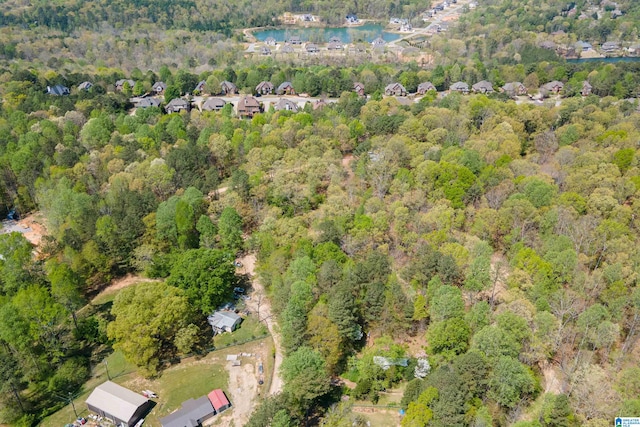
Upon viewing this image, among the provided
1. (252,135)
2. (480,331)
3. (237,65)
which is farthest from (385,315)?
(237,65)

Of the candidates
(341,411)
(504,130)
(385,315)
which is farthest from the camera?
(504,130)

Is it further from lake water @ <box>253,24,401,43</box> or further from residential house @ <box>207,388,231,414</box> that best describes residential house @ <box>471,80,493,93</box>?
residential house @ <box>207,388,231,414</box>

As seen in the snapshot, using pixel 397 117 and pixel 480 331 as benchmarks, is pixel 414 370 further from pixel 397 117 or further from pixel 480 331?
pixel 397 117

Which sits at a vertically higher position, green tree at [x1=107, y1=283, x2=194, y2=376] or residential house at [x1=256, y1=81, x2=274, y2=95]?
green tree at [x1=107, y1=283, x2=194, y2=376]

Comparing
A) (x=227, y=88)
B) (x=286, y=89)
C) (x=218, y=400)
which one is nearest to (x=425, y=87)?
(x=286, y=89)

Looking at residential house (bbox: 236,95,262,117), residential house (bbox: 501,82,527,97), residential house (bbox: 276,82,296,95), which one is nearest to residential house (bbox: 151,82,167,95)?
residential house (bbox: 236,95,262,117)

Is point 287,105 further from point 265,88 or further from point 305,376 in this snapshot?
point 305,376

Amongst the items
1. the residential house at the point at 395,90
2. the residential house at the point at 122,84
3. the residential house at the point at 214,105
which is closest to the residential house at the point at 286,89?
the residential house at the point at 214,105
